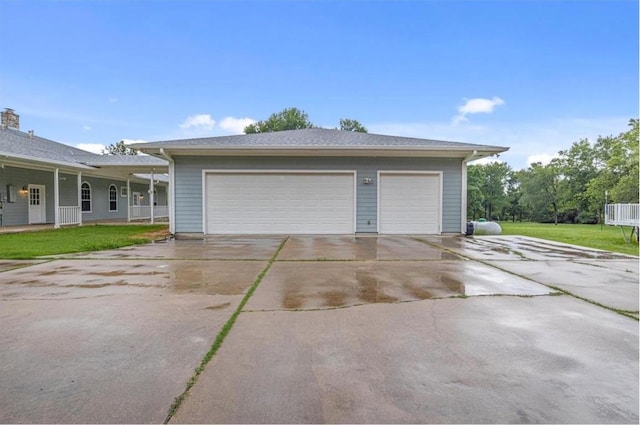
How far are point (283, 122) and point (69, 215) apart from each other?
2552 centimetres

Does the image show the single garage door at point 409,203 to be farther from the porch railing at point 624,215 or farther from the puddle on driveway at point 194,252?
the porch railing at point 624,215

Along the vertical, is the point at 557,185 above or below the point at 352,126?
below

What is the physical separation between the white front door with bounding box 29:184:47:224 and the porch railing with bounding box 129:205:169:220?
507 cm

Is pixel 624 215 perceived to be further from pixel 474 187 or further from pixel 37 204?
pixel 37 204

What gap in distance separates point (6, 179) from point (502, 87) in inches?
866

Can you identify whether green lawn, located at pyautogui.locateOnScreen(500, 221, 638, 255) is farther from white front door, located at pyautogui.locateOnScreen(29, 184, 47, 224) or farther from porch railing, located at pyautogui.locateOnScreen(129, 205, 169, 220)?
porch railing, located at pyautogui.locateOnScreen(129, 205, 169, 220)

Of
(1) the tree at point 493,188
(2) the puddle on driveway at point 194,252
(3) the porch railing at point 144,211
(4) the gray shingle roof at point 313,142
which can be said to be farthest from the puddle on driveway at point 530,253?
(1) the tree at point 493,188

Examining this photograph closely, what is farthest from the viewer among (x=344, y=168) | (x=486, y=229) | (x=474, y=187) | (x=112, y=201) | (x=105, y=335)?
(x=474, y=187)

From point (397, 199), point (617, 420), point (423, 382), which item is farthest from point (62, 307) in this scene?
point (397, 199)

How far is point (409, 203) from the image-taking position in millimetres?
12008

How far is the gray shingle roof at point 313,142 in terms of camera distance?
11.0 metres

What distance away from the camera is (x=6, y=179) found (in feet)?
43.7

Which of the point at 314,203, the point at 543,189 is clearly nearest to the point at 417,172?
the point at 314,203

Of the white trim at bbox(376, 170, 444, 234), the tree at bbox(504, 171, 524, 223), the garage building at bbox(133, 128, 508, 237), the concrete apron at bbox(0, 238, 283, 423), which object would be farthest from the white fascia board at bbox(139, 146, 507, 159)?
the tree at bbox(504, 171, 524, 223)
